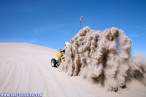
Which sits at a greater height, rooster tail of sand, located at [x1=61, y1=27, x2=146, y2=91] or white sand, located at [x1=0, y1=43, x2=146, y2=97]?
rooster tail of sand, located at [x1=61, y1=27, x2=146, y2=91]

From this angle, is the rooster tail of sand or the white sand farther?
the rooster tail of sand

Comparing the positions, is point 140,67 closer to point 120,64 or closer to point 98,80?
point 120,64

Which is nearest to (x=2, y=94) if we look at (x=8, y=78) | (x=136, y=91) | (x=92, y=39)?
(x=8, y=78)

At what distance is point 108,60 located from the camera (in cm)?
984

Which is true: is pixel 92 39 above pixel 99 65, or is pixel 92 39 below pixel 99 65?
above

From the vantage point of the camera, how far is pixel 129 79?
10.1m

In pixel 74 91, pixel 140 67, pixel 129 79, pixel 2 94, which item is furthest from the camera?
pixel 140 67

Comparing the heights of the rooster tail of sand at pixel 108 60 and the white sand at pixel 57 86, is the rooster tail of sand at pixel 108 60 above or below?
above

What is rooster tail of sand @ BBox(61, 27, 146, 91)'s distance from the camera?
9.52 m

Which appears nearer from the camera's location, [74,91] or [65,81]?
[74,91]

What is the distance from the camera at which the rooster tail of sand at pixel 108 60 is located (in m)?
9.52

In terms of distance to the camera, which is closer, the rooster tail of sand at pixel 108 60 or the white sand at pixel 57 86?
the white sand at pixel 57 86

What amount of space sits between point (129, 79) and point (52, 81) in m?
A: 3.70

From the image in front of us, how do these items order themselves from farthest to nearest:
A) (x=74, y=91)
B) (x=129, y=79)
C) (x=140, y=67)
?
(x=140, y=67), (x=129, y=79), (x=74, y=91)
